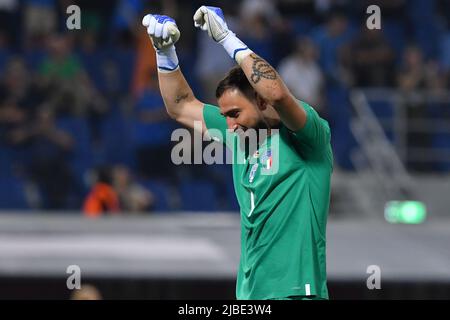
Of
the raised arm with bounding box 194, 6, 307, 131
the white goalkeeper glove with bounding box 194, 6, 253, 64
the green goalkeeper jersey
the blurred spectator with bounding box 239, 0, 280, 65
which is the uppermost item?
the blurred spectator with bounding box 239, 0, 280, 65

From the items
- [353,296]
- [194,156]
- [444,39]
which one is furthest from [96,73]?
[353,296]

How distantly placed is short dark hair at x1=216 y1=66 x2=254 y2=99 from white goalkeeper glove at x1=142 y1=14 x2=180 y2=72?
30cm

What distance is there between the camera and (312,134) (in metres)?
4.54

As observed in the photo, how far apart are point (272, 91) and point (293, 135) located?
0.97 ft

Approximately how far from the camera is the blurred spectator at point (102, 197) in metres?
11.2

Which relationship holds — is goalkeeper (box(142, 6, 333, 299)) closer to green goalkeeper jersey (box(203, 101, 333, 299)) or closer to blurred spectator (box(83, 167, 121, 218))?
green goalkeeper jersey (box(203, 101, 333, 299))

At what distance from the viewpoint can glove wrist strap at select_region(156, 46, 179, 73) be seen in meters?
5.09

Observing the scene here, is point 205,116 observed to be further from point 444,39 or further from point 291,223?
point 444,39

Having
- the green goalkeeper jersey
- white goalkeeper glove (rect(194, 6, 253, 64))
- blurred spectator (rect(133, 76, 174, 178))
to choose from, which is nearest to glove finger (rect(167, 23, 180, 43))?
white goalkeeper glove (rect(194, 6, 253, 64))

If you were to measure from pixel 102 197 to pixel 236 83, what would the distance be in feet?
21.9

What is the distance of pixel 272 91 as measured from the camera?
4398 millimetres

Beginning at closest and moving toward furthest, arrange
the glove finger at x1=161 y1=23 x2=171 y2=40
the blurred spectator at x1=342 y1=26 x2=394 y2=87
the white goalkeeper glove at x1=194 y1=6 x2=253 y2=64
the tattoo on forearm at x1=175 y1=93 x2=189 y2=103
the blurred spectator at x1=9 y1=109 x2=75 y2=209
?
the white goalkeeper glove at x1=194 y1=6 x2=253 y2=64 < the glove finger at x1=161 y1=23 x2=171 y2=40 < the tattoo on forearm at x1=175 y1=93 x2=189 y2=103 < the blurred spectator at x1=9 y1=109 x2=75 y2=209 < the blurred spectator at x1=342 y1=26 x2=394 y2=87

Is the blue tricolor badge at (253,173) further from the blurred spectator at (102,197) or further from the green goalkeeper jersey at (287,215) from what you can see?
the blurred spectator at (102,197)
